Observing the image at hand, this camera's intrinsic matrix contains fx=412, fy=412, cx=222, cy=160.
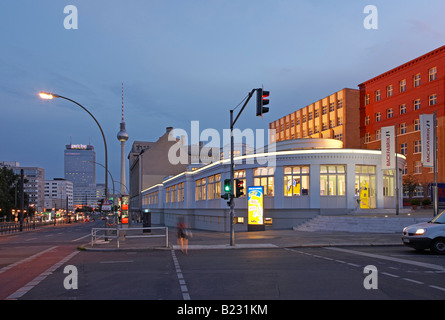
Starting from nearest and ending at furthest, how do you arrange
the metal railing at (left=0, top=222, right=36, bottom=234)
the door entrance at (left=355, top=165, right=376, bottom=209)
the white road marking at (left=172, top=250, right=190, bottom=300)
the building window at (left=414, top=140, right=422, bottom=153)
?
the white road marking at (left=172, top=250, right=190, bottom=300) → the door entrance at (left=355, top=165, right=376, bottom=209) → the metal railing at (left=0, top=222, right=36, bottom=234) → the building window at (left=414, top=140, right=422, bottom=153)

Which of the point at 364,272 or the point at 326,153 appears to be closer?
the point at 364,272

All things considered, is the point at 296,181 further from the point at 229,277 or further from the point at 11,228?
the point at 11,228

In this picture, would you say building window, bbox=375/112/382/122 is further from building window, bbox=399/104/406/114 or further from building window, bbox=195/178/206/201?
building window, bbox=195/178/206/201

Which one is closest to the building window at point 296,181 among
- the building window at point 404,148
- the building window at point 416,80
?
the building window at point 404,148

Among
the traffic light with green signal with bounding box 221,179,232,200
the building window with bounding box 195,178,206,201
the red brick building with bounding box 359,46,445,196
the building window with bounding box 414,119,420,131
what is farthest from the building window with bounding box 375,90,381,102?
the traffic light with green signal with bounding box 221,179,232,200

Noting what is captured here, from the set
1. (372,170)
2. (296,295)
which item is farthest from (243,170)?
(296,295)

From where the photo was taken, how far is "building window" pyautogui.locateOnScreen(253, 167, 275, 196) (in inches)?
1374

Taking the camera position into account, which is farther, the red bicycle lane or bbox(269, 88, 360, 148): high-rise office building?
bbox(269, 88, 360, 148): high-rise office building

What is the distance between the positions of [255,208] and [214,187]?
31.5ft

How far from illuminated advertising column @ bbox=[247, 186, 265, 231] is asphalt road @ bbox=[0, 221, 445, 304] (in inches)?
570

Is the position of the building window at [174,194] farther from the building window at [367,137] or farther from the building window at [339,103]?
the building window at [367,137]
